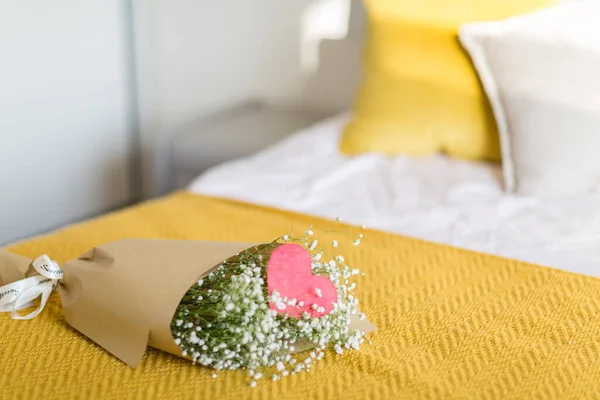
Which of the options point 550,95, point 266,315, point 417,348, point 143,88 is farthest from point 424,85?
point 143,88

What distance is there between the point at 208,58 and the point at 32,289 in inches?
61.6

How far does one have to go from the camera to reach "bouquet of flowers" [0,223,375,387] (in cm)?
92

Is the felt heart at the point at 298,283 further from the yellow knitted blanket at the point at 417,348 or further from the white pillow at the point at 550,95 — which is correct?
the white pillow at the point at 550,95

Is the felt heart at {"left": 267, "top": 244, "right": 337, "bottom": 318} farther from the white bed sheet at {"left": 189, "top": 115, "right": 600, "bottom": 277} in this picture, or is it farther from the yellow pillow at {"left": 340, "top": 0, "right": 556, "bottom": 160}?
the yellow pillow at {"left": 340, "top": 0, "right": 556, "bottom": 160}

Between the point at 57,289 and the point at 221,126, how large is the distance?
1.33 m

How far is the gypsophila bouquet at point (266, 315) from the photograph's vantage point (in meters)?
0.91

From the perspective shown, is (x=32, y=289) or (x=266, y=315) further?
(x=32, y=289)

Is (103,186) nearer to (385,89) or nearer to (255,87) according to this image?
(255,87)

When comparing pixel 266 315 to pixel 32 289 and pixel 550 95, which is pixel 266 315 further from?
pixel 550 95

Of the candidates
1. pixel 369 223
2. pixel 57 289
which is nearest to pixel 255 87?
pixel 369 223

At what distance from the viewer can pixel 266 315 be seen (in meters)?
0.91

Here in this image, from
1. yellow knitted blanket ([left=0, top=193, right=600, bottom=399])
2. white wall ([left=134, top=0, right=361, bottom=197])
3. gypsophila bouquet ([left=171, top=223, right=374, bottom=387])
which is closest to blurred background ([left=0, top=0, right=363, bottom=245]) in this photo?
white wall ([left=134, top=0, right=361, bottom=197])

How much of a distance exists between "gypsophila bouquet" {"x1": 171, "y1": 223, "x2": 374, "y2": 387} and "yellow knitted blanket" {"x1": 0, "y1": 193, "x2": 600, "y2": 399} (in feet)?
0.09

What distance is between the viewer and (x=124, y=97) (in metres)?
2.45
